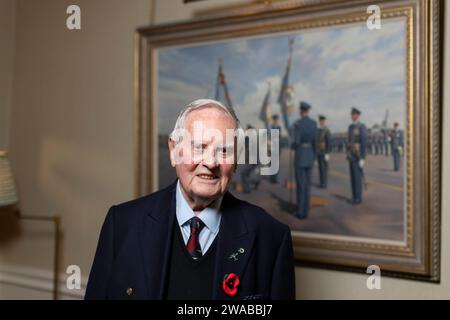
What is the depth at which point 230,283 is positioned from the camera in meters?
1.03

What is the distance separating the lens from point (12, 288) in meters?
2.41

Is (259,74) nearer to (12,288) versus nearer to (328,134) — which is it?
(328,134)

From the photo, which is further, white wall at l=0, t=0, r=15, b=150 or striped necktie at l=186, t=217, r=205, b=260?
white wall at l=0, t=0, r=15, b=150

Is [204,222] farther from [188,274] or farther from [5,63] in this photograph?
[5,63]

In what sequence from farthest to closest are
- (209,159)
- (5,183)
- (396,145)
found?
(5,183), (396,145), (209,159)

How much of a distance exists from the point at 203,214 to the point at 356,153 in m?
0.72

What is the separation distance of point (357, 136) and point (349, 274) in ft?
1.48

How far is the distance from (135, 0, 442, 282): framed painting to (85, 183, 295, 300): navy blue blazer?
0.53 metres

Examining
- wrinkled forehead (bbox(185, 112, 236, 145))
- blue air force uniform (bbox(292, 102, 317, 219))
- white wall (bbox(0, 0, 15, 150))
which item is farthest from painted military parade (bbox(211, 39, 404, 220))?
white wall (bbox(0, 0, 15, 150))

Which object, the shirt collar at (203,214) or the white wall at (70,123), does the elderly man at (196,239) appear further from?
the white wall at (70,123)

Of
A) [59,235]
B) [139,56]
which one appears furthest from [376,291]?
[59,235]

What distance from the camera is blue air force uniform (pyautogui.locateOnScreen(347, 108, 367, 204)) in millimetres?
1584

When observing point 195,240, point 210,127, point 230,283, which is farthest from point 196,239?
point 210,127

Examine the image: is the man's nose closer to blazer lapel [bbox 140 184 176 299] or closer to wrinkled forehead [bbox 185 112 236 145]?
wrinkled forehead [bbox 185 112 236 145]
